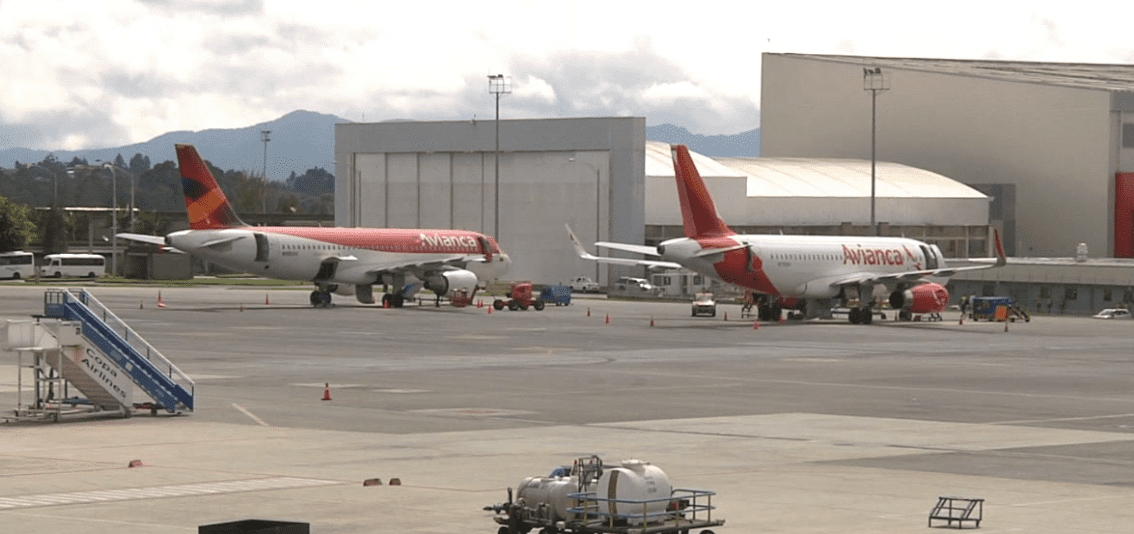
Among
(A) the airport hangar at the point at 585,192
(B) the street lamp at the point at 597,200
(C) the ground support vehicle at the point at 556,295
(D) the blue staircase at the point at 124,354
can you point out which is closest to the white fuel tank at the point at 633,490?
(D) the blue staircase at the point at 124,354

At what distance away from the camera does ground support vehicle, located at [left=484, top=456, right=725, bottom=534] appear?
2019 centimetres

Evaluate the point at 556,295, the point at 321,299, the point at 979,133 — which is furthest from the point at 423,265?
the point at 979,133

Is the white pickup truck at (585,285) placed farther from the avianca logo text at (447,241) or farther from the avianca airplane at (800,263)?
the avianca airplane at (800,263)

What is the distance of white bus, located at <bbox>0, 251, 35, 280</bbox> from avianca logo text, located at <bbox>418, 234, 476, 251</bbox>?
6183cm

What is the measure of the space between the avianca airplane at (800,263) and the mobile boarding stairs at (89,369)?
47.3 meters

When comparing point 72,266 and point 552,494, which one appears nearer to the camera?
point 552,494

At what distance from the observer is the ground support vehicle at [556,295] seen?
348 feet

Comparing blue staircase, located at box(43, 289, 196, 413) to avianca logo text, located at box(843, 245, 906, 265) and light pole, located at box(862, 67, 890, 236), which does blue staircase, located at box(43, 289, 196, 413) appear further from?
light pole, located at box(862, 67, 890, 236)

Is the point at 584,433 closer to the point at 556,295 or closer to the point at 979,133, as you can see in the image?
the point at 556,295

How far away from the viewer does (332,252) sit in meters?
96.5

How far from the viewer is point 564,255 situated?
14250 centimetres

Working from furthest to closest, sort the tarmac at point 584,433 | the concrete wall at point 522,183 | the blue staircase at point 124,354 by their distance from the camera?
the concrete wall at point 522,183 < the blue staircase at point 124,354 < the tarmac at point 584,433

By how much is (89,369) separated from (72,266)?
11662 centimetres

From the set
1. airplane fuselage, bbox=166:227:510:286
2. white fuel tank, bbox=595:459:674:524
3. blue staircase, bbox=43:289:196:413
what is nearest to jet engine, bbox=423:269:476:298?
airplane fuselage, bbox=166:227:510:286
